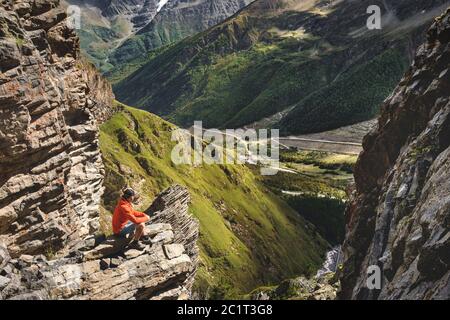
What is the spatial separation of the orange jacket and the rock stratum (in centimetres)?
139

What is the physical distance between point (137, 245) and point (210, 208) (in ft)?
414

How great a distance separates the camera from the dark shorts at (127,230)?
3541cm

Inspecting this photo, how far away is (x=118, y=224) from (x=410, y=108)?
33.1 metres

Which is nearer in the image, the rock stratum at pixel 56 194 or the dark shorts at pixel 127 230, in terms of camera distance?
the rock stratum at pixel 56 194

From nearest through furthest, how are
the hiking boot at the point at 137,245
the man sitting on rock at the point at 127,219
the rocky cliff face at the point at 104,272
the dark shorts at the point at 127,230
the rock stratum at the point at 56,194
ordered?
the rocky cliff face at the point at 104,272
the rock stratum at the point at 56,194
the man sitting on rock at the point at 127,219
the dark shorts at the point at 127,230
the hiking boot at the point at 137,245

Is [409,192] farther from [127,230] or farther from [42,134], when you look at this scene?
[42,134]

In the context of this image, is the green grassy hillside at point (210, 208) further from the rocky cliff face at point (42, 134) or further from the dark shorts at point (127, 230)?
the dark shorts at point (127, 230)

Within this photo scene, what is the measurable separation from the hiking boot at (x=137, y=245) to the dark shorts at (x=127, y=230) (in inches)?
45.9

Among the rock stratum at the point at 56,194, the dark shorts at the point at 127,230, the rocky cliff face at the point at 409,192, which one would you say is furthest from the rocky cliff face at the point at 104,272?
the rocky cliff face at the point at 409,192

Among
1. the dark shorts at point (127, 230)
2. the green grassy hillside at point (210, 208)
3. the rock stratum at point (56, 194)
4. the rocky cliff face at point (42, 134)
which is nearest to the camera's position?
the rock stratum at point (56, 194)

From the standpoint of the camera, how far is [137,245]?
36.6 meters

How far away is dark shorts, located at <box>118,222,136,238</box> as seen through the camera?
35.4 meters

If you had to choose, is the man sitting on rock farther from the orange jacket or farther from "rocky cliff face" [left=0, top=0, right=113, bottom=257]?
"rocky cliff face" [left=0, top=0, right=113, bottom=257]
